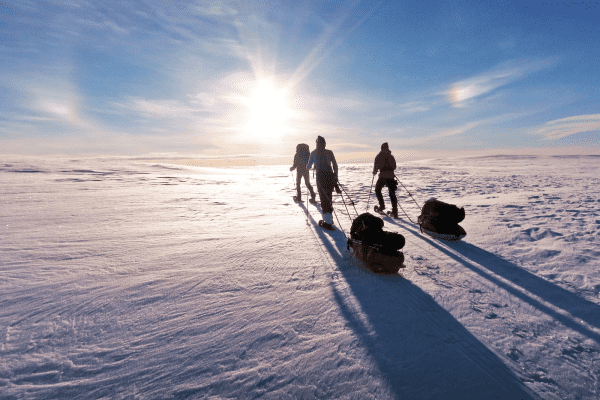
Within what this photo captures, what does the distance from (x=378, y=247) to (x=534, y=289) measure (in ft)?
6.49

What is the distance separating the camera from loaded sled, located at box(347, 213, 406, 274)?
3.47 meters

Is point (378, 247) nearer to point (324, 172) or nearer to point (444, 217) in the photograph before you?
point (444, 217)

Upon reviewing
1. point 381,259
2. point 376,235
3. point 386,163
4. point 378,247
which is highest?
point 386,163

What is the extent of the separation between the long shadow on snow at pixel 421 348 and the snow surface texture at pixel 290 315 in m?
0.01

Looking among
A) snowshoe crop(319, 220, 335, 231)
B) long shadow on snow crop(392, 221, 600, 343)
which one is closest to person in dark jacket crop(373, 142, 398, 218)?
snowshoe crop(319, 220, 335, 231)

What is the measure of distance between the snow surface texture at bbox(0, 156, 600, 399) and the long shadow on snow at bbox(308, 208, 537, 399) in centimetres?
1

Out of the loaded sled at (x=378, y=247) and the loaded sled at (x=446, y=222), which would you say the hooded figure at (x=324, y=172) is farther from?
the loaded sled at (x=378, y=247)

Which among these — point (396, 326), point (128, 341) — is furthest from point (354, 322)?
point (128, 341)

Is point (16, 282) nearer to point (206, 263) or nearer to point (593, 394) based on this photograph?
point (206, 263)

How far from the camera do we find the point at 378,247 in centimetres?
350

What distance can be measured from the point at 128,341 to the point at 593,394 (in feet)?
12.3

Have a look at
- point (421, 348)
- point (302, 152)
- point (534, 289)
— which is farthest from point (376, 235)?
point (302, 152)

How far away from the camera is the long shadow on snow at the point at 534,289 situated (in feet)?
8.45

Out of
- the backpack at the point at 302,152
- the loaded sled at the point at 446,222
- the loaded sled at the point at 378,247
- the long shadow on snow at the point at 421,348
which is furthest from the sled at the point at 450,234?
the backpack at the point at 302,152
